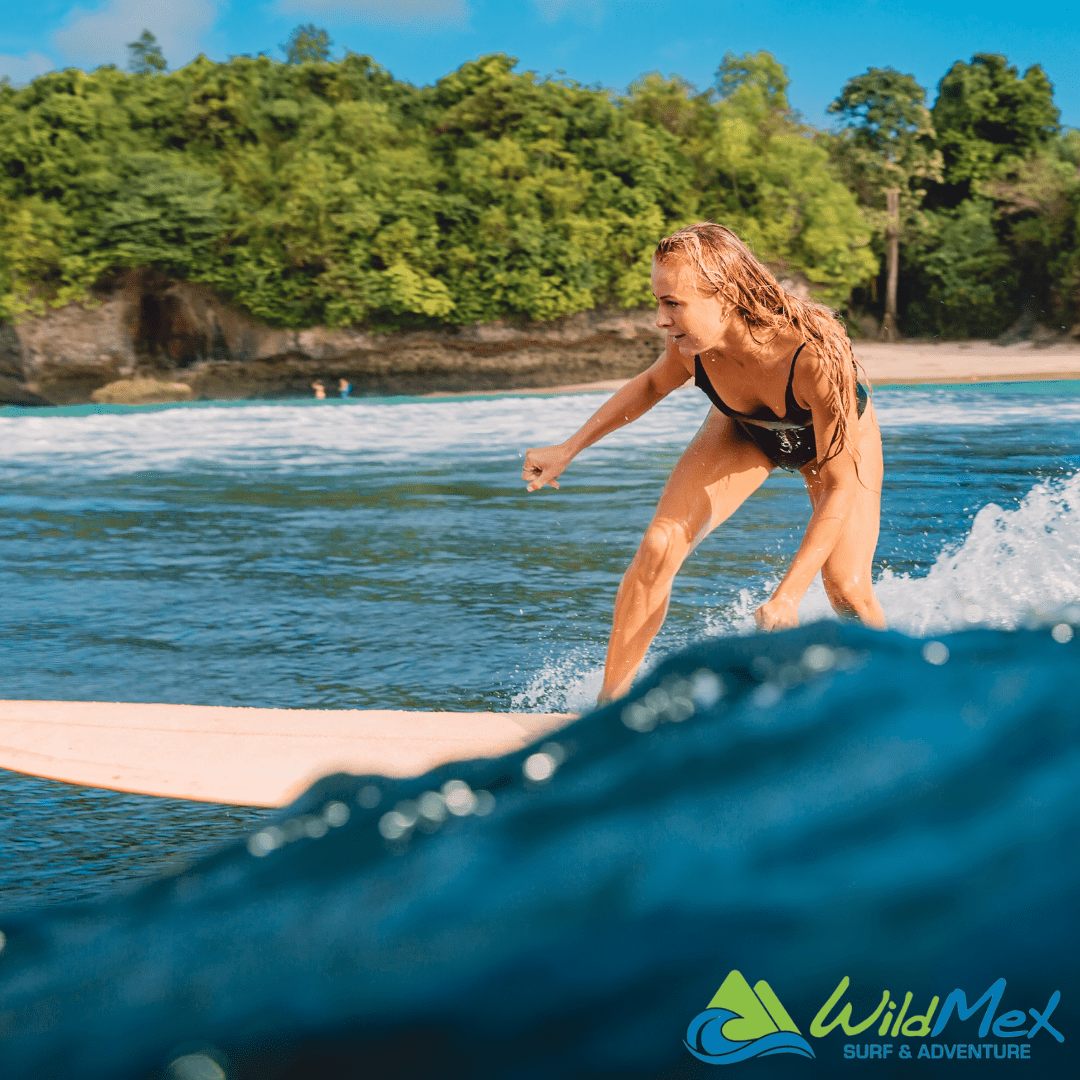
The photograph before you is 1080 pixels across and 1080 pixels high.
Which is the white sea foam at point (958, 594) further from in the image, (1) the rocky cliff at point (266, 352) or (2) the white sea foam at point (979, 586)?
(1) the rocky cliff at point (266, 352)

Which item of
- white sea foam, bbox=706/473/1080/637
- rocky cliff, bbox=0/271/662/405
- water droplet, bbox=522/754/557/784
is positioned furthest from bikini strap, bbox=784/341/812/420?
rocky cliff, bbox=0/271/662/405

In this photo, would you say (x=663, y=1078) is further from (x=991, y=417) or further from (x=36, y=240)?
(x=36, y=240)

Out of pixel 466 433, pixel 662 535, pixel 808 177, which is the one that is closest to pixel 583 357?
pixel 808 177

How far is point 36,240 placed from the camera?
115ft

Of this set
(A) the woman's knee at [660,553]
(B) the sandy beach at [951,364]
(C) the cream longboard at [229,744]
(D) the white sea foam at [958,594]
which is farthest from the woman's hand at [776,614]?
(B) the sandy beach at [951,364]

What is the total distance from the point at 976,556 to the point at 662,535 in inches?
141

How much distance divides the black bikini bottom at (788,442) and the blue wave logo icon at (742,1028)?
2.16 meters

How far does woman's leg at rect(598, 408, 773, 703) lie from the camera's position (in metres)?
Answer: 3.18

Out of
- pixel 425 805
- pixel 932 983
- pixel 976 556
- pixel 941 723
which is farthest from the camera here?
pixel 976 556


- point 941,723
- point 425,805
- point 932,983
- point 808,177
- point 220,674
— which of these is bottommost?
point 220,674

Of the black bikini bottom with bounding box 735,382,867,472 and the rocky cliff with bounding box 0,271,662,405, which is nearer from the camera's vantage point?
the black bikini bottom with bounding box 735,382,867,472

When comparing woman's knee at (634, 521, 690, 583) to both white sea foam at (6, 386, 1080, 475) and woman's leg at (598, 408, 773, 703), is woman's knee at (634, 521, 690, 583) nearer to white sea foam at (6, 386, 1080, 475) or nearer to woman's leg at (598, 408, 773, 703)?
woman's leg at (598, 408, 773, 703)

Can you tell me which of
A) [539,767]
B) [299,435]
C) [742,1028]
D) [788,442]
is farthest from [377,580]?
[299,435]

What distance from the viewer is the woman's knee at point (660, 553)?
317 cm
